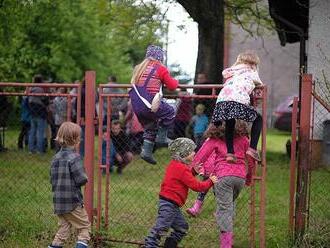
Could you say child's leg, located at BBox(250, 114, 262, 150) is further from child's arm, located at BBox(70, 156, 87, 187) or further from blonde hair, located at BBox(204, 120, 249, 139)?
child's arm, located at BBox(70, 156, 87, 187)

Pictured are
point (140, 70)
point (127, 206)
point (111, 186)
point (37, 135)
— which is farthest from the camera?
point (37, 135)

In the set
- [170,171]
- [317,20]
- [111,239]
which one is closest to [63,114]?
[317,20]

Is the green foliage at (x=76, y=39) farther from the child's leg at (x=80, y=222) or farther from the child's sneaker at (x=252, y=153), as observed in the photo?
the child's sneaker at (x=252, y=153)

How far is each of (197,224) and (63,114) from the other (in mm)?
5539

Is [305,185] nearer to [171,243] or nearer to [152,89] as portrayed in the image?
[171,243]

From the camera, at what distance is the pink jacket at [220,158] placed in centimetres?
628

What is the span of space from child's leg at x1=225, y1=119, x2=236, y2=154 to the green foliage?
10455 millimetres

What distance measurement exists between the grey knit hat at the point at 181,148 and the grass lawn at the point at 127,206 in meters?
1.42

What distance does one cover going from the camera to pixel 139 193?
31.8 feet

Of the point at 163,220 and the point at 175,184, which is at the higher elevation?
the point at 175,184

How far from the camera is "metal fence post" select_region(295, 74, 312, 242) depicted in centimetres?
650

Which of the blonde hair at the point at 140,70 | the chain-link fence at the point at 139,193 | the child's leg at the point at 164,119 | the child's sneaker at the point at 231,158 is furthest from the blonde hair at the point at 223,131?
the blonde hair at the point at 140,70

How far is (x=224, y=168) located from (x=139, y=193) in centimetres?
358

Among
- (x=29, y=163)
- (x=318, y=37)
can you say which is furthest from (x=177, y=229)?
(x=318, y=37)
